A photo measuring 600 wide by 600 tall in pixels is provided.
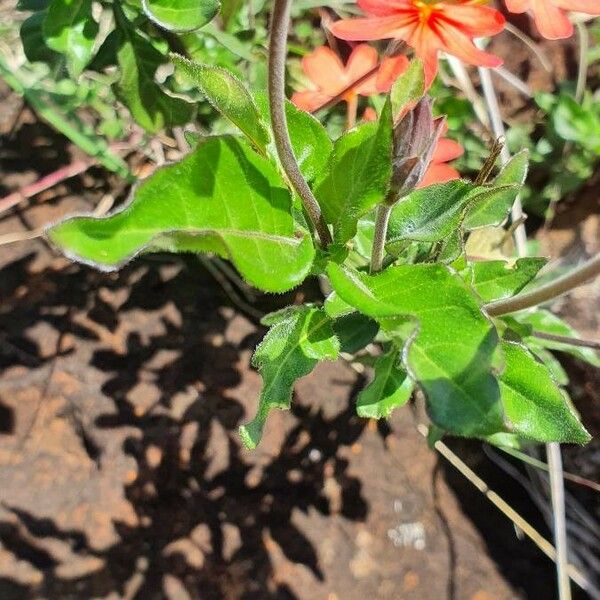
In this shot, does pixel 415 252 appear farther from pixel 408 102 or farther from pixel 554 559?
pixel 554 559

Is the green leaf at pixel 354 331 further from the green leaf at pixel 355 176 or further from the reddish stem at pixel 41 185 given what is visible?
the reddish stem at pixel 41 185

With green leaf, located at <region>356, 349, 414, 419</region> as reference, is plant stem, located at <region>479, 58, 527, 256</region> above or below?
below

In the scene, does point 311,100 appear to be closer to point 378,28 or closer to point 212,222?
point 378,28

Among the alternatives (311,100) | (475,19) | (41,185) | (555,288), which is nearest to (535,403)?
(555,288)

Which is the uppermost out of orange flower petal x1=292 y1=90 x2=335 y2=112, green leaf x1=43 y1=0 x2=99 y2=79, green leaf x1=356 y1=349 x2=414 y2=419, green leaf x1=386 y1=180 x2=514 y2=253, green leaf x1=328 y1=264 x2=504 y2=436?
green leaf x1=43 y1=0 x2=99 y2=79

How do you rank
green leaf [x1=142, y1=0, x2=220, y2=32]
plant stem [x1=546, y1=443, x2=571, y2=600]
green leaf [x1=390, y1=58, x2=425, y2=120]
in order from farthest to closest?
plant stem [x1=546, y1=443, x2=571, y2=600] < green leaf [x1=142, y1=0, x2=220, y2=32] < green leaf [x1=390, y1=58, x2=425, y2=120]

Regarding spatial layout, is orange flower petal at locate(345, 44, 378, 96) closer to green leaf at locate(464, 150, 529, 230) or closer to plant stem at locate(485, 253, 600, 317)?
green leaf at locate(464, 150, 529, 230)

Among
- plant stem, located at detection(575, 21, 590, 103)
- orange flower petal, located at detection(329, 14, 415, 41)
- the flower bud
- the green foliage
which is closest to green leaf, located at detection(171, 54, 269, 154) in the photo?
the green foliage
